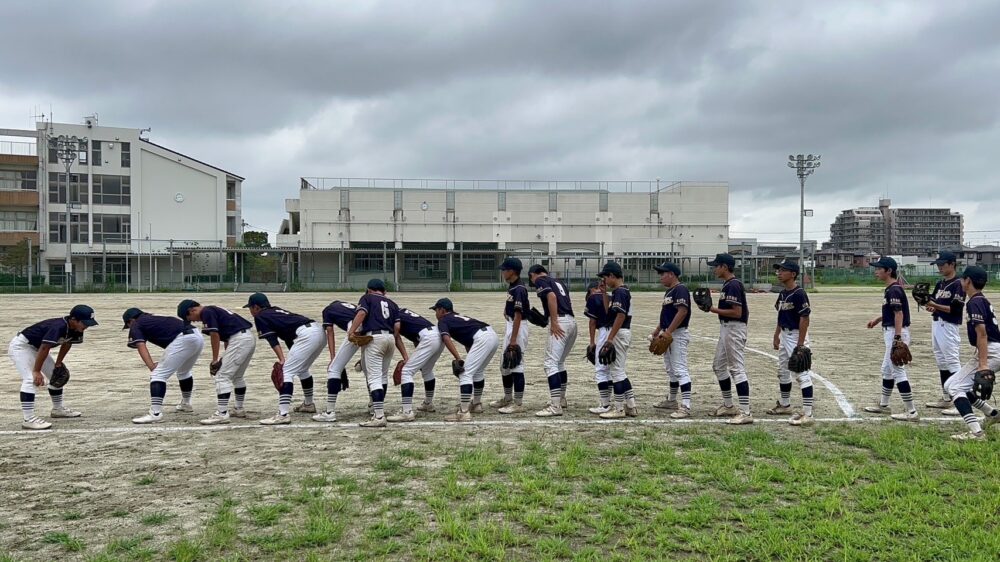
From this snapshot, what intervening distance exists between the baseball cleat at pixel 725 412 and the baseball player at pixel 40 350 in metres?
8.24

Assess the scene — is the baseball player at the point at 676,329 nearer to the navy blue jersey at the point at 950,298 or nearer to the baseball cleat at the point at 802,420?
the baseball cleat at the point at 802,420

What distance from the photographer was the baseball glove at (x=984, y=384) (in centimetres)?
707

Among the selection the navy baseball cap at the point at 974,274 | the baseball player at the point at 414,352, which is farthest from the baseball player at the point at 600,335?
the navy baseball cap at the point at 974,274

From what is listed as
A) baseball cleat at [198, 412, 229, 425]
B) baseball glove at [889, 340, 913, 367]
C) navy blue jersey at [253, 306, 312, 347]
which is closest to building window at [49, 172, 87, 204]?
navy blue jersey at [253, 306, 312, 347]

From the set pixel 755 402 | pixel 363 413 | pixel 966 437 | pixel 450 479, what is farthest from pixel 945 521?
pixel 363 413

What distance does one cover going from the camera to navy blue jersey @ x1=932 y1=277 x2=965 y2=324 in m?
8.48

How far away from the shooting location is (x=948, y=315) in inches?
339

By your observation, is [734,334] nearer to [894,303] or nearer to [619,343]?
[619,343]

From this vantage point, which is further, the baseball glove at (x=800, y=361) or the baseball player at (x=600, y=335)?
the baseball player at (x=600, y=335)

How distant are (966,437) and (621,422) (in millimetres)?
3723

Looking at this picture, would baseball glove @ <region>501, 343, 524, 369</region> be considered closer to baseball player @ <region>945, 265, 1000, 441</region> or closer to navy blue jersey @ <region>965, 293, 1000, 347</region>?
baseball player @ <region>945, 265, 1000, 441</region>

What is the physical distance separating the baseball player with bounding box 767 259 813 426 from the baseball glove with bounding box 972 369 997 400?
171 cm

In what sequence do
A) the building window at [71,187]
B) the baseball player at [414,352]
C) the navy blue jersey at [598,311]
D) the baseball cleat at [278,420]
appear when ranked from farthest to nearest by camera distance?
the building window at [71,187], the navy blue jersey at [598,311], the baseball player at [414,352], the baseball cleat at [278,420]

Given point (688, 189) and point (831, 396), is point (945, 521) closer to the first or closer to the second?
point (831, 396)
